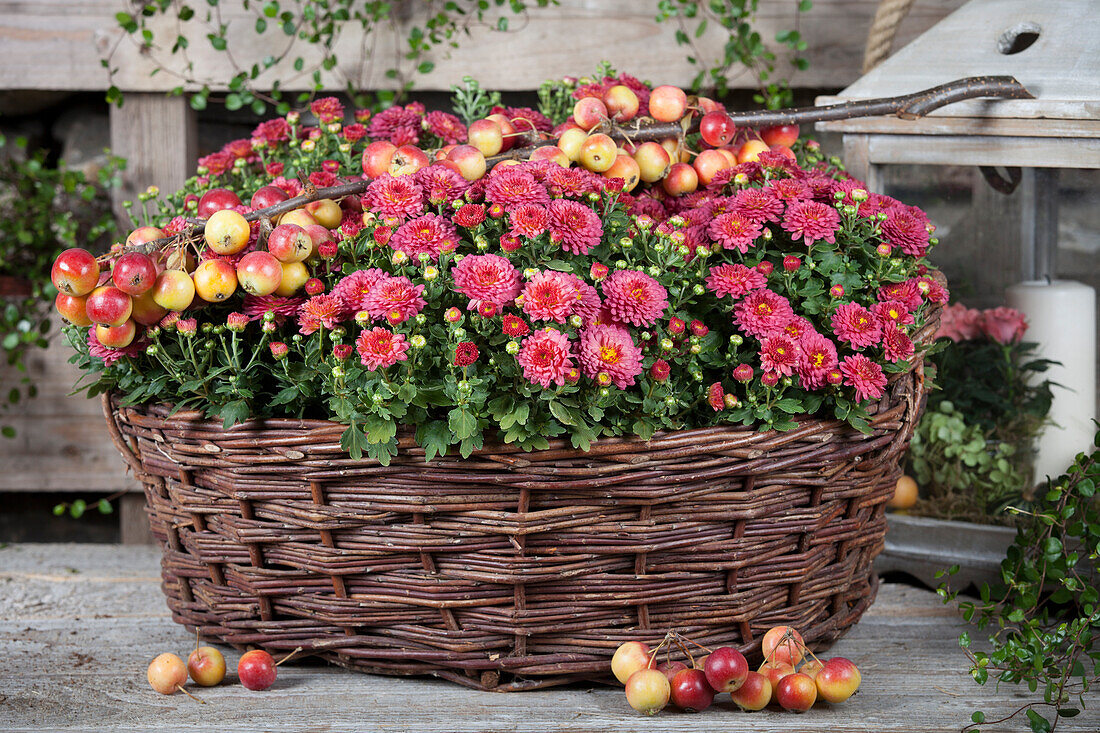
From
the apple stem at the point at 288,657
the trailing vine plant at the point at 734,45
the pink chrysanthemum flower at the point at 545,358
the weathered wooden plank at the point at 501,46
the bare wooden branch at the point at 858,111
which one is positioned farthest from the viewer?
the weathered wooden plank at the point at 501,46

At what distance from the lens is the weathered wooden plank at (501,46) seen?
1653 mm

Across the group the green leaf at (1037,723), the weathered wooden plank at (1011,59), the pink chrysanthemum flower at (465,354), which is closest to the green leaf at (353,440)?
the pink chrysanthemum flower at (465,354)

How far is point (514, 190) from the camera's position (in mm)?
916

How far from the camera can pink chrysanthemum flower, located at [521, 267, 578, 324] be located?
0.83 metres

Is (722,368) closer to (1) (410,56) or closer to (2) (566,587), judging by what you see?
(2) (566,587)

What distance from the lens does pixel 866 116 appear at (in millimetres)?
1187

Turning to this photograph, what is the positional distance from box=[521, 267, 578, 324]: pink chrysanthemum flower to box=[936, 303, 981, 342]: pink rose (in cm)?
70

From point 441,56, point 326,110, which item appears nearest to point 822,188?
point 326,110

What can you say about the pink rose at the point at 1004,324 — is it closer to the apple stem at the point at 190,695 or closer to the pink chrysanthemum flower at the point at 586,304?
the pink chrysanthemum flower at the point at 586,304

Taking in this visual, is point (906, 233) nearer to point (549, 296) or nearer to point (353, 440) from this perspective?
point (549, 296)

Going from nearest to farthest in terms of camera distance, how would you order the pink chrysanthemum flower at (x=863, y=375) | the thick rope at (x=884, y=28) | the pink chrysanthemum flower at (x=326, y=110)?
A: the pink chrysanthemum flower at (x=863, y=375) → the pink chrysanthemum flower at (x=326, y=110) → the thick rope at (x=884, y=28)

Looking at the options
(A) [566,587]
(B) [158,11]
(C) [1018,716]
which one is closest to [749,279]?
(A) [566,587]

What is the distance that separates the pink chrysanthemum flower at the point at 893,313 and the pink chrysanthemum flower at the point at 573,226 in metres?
0.29

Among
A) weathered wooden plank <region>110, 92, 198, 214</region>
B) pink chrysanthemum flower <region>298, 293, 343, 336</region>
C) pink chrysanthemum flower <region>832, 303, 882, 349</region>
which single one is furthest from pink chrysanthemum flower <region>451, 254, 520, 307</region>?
weathered wooden plank <region>110, 92, 198, 214</region>
